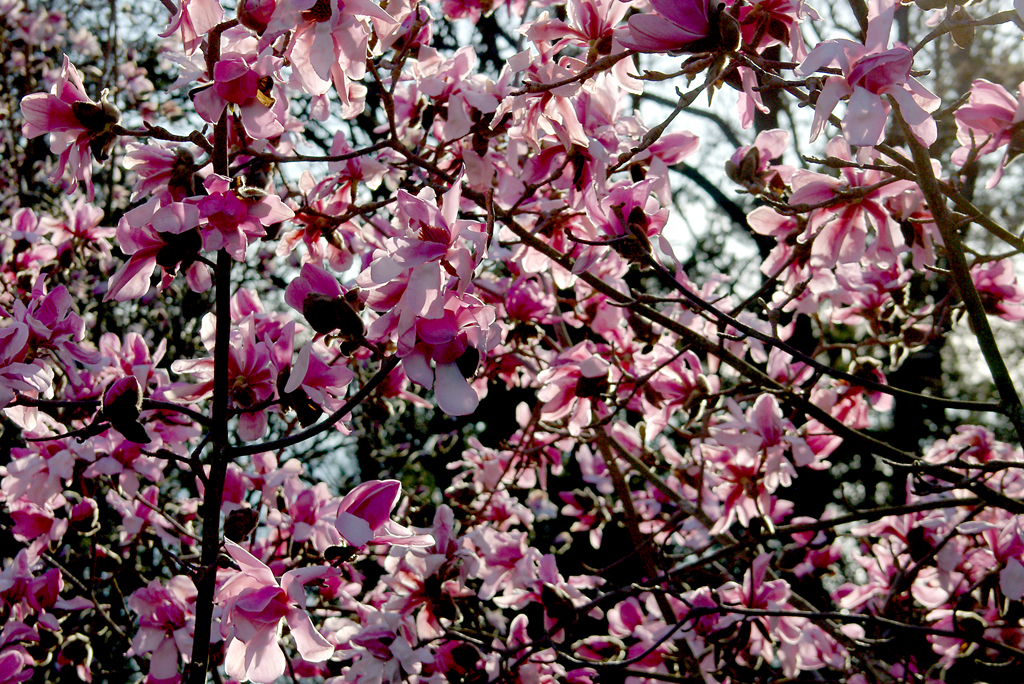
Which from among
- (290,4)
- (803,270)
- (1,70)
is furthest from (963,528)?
(1,70)

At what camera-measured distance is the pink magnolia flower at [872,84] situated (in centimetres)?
77

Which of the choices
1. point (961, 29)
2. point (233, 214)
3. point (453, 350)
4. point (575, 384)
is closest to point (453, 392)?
point (453, 350)

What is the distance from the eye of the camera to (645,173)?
1380 mm

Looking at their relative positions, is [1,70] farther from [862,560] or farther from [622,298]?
[862,560]

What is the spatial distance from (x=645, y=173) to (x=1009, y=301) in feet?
2.64

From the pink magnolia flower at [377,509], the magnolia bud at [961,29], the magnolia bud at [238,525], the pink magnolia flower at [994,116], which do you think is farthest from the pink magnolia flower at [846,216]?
the magnolia bud at [238,525]

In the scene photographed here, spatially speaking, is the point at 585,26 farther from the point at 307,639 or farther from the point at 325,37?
the point at 307,639

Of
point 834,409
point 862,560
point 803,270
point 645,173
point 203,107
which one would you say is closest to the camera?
point 203,107

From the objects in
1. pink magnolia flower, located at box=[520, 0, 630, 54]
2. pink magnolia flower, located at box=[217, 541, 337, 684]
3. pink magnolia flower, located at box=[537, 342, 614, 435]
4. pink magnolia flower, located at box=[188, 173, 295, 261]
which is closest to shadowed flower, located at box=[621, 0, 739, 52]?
pink magnolia flower, located at box=[520, 0, 630, 54]

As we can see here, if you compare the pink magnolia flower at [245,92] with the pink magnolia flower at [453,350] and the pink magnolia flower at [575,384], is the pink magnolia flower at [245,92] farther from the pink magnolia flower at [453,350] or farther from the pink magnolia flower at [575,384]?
the pink magnolia flower at [575,384]

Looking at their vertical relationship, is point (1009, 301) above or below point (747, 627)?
above

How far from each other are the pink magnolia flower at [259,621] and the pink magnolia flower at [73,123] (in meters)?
0.66

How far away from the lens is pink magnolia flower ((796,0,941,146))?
768mm

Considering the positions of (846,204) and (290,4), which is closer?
(290,4)
